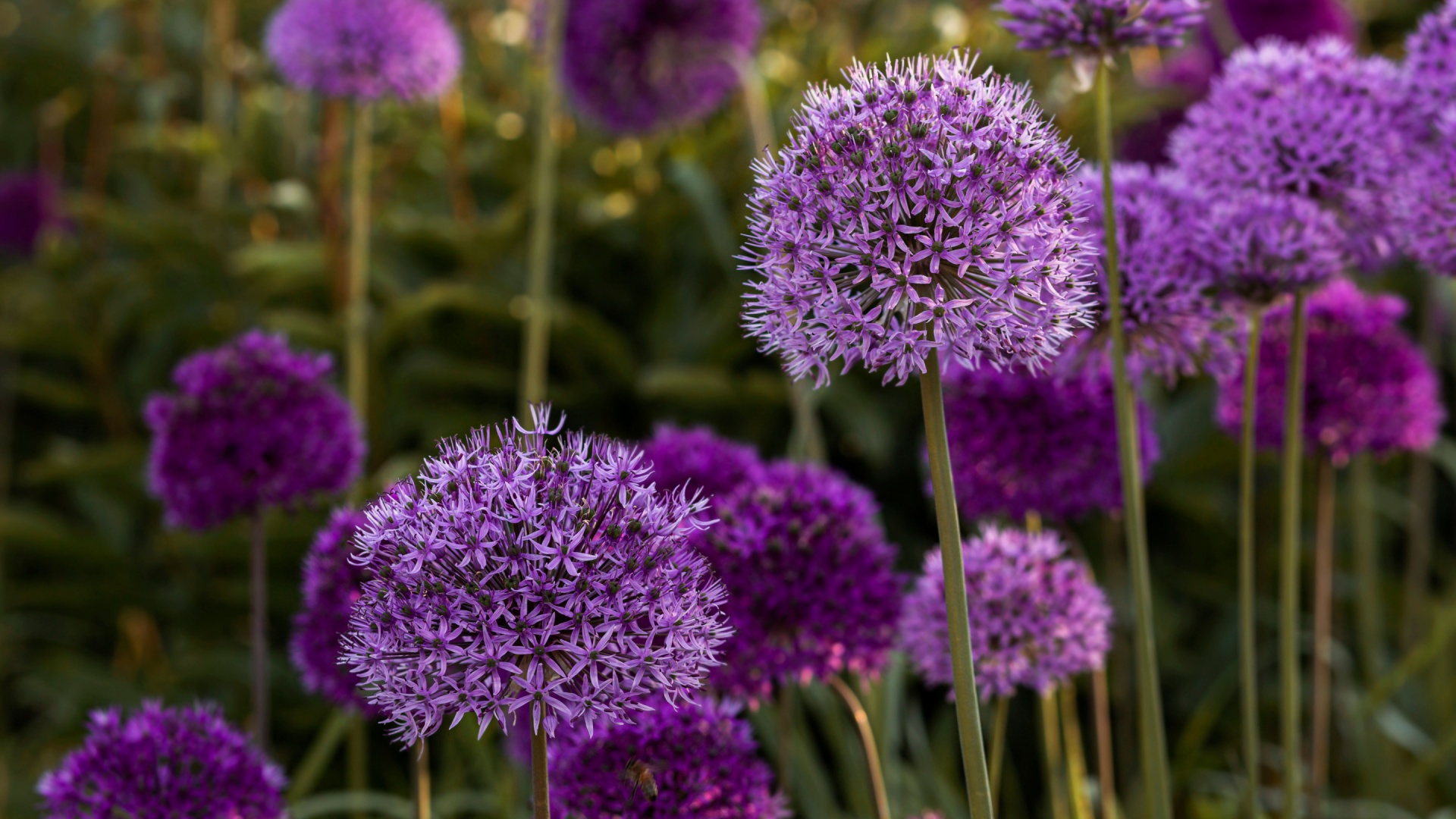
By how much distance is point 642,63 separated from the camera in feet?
13.8

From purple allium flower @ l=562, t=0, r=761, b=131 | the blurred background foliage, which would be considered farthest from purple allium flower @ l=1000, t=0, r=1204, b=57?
purple allium flower @ l=562, t=0, r=761, b=131

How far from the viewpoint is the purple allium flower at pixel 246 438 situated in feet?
7.50

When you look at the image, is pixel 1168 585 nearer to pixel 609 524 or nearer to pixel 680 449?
pixel 680 449

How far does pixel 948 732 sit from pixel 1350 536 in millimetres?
1964

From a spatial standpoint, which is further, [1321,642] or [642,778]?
[1321,642]

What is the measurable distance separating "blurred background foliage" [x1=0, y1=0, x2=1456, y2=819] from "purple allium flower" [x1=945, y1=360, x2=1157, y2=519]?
3.98 ft

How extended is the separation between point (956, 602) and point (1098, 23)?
2.84 ft

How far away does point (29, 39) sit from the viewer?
692 cm

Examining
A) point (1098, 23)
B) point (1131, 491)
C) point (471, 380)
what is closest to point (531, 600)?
point (1131, 491)

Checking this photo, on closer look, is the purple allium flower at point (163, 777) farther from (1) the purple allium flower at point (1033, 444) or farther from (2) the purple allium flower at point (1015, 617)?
(1) the purple allium flower at point (1033, 444)

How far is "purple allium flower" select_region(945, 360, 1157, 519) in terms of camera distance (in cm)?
213

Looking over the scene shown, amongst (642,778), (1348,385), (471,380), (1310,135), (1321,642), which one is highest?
(471,380)

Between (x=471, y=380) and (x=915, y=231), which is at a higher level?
(x=471, y=380)

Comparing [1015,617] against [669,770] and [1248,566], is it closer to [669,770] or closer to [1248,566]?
[1248,566]
